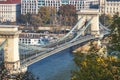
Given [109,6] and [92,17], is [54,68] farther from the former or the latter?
[109,6]

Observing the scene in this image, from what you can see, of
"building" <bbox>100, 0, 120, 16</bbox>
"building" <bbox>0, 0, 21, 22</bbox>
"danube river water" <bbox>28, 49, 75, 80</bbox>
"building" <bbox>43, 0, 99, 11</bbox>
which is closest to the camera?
"danube river water" <bbox>28, 49, 75, 80</bbox>

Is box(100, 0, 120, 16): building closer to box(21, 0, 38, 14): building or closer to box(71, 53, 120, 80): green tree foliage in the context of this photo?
box(21, 0, 38, 14): building

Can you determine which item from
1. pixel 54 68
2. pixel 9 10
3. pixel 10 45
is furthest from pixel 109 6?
pixel 10 45

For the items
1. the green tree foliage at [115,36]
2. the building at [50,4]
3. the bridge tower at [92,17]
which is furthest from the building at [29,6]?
the green tree foliage at [115,36]

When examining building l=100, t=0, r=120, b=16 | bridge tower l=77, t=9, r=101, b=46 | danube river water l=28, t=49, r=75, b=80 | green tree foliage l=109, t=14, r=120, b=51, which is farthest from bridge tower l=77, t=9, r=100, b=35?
green tree foliage l=109, t=14, r=120, b=51

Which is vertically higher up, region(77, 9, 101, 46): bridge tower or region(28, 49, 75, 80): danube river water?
region(77, 9, 101, 46): bridge tower

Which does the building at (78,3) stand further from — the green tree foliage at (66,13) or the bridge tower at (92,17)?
the bridge tower at (92,17)

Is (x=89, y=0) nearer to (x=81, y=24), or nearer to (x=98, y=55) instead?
(x=81, y=24)
